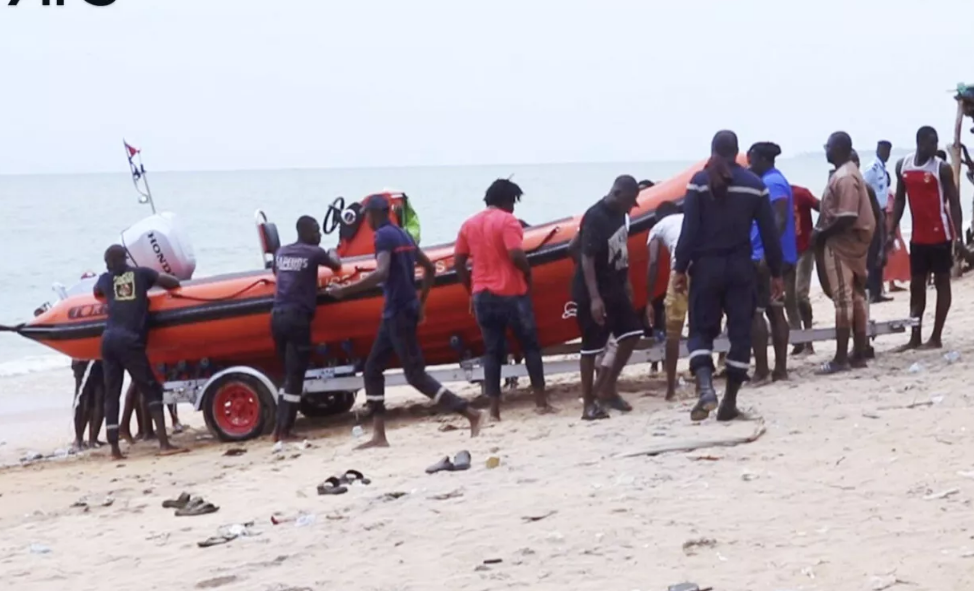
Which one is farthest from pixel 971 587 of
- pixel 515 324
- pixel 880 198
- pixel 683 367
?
pixel 880 198

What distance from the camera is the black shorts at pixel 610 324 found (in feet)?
28.4

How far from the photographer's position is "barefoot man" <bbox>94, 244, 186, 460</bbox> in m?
10.1

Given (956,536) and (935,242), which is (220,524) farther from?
(935,242)

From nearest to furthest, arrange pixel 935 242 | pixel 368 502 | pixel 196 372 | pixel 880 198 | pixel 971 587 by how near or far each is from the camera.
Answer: pixel 971 587, pixel 368 502, pixel 935 242, pixel 196 372, pixel 880 198

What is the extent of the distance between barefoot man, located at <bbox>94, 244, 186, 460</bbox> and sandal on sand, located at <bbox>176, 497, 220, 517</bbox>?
9.05 feet

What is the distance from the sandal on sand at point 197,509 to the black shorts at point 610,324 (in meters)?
2.47

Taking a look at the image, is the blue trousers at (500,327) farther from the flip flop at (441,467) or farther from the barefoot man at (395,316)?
the flip flop at (441,467)

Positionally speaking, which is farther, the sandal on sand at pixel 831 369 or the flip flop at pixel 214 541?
the sandal on sand at pixel 831 369

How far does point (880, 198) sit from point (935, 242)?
4435mm

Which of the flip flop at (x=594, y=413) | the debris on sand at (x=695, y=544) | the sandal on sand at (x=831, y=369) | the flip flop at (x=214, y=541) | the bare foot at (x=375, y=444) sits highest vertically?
the sandal on sand at (x=831, y=369)

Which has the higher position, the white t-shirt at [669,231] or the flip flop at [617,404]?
the white t-shirt at [669,231]

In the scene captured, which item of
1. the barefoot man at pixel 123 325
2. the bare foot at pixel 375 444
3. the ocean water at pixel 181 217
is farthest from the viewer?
the ocean water at pixel 181 217

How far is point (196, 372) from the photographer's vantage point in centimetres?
1054

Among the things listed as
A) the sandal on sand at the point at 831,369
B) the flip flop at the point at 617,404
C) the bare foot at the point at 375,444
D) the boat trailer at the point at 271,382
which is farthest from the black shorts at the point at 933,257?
the bare foot at the point at 375,444
